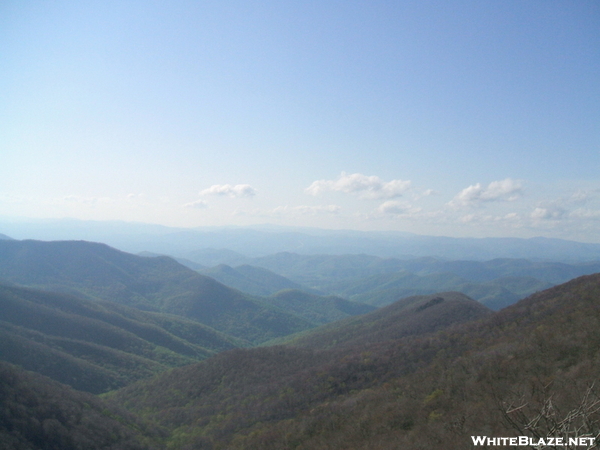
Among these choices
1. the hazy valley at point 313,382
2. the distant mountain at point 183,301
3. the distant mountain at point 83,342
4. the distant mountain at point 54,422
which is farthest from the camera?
the distant mountain at point 183,301

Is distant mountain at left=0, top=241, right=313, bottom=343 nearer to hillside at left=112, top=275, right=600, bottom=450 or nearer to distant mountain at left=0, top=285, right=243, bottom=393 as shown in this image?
distant mountain at left=0, top=285, right=243, bottom=393

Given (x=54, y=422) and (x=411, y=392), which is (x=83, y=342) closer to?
(x=54, y=422)

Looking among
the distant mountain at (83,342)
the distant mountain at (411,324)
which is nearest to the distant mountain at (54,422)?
the distant mountain at (83,342)

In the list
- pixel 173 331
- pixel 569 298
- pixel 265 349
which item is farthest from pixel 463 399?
pixel 173 331

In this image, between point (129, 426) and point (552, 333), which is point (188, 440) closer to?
point (129, 426)

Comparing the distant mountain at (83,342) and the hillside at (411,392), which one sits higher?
the hillside at (411,392)

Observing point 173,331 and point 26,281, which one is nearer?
point 173,331

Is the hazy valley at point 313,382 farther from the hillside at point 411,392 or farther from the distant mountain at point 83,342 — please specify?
A: the distant mountain at point 83,342

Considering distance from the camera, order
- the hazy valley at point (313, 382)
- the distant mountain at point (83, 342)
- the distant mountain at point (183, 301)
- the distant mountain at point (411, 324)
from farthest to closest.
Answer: the distant mountain at point (183, 301), the distant mountain at point (411, 324), the distant mountain at point (83, 342), the hazy valley at point (313, 382)
